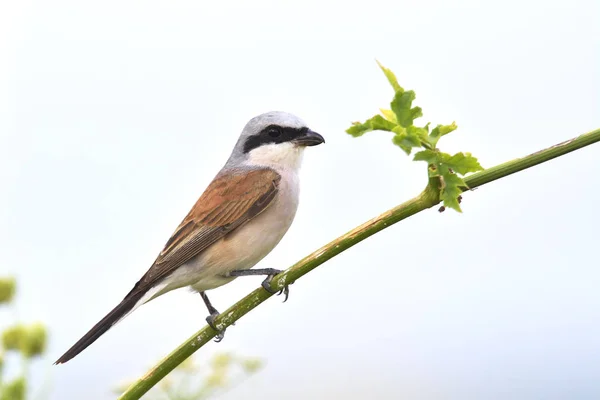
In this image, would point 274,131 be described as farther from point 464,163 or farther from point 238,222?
point 464,163

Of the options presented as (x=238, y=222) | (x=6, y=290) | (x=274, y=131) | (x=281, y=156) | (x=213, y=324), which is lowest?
(x=213, y=324)

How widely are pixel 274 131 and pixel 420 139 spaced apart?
6.94ft

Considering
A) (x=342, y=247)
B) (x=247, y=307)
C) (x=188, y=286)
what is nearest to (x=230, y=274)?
(x=188, y=286)

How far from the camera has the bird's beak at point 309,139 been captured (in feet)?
11.6

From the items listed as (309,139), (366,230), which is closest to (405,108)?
(366,230)

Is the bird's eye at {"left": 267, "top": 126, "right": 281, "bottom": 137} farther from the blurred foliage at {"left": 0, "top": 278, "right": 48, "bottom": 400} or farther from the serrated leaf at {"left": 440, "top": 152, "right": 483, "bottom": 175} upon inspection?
the serrated leaf at {"left": 440, "top": 152, "right": 483, "bottom": 175}

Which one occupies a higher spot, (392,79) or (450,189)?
(392,79)

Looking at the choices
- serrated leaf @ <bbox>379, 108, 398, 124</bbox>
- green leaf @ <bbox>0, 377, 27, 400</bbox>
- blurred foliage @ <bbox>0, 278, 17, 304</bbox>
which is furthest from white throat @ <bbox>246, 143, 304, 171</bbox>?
serrated leaf @ <bbox>379, 108, 398, 124</bbox>

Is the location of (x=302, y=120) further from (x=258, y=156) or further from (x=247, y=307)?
(x=247, y=307)

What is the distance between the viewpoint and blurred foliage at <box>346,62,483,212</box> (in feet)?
5.08

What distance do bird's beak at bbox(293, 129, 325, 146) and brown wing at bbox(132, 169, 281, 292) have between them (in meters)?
0.20

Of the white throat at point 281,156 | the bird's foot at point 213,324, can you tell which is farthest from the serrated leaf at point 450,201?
the white throat at point 281,156

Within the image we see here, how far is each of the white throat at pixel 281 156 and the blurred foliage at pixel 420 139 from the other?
2.04 metres

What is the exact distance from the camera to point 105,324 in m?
2.69
